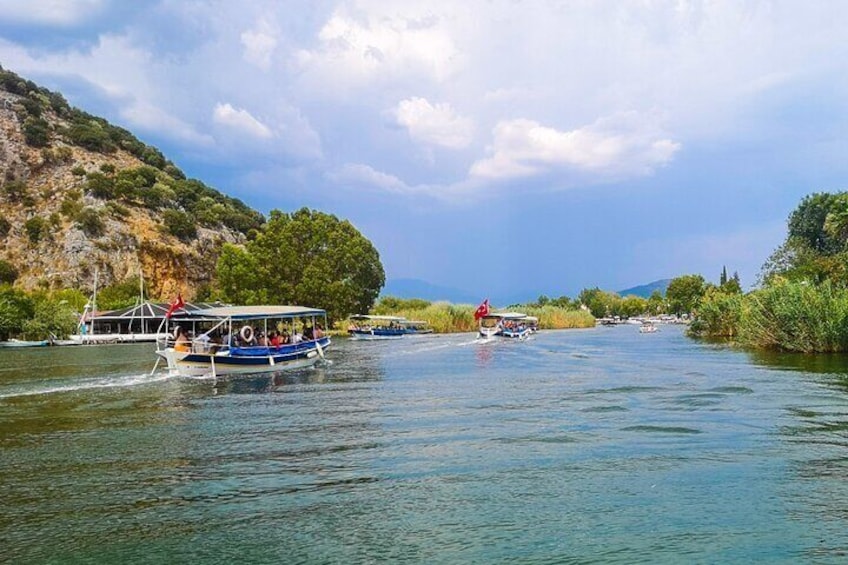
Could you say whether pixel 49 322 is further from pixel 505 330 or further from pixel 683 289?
pixel 683 289

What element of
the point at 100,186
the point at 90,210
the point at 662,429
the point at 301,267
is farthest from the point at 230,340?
the point at 100,186

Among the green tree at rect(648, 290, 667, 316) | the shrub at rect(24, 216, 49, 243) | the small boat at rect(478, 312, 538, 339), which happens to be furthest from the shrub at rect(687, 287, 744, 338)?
the green tree at rect(648, 290, 667, 316)

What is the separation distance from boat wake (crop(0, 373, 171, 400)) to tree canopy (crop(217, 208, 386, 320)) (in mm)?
54698

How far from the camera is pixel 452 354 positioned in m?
49.5

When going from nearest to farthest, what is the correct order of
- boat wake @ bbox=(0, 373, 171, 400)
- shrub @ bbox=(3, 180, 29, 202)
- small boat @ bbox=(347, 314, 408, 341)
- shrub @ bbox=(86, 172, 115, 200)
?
boat wake @ bbox=(0, 373, 171, 400) < small boat @ bbox=(347, 314, 408, 341) < shrub @ bbox=(3, 180, 29, 202) < shrub @ bbox=(86, 172, 115, 200)

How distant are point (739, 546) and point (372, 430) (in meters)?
10.8

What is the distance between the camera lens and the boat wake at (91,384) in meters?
28.3

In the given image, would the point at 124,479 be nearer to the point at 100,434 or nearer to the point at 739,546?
the point at 100,434

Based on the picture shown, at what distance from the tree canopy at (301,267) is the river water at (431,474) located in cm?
6159

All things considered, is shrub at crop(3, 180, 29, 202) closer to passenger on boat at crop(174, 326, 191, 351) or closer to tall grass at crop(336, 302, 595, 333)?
tall grass at crop(336, 302, 595, 333)

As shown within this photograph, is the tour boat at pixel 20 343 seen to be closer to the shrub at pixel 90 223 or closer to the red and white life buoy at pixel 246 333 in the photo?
the shrub at pixel 90 223

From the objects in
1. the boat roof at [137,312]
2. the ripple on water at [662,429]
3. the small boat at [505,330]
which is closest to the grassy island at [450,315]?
the small boat at [505,330]

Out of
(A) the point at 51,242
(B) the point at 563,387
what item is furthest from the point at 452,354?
(A) the point at 51,242

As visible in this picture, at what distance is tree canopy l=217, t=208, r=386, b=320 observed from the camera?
9050 centimetres
